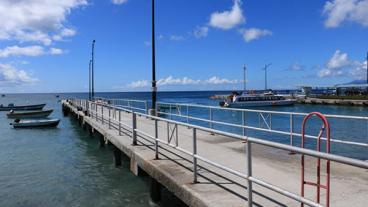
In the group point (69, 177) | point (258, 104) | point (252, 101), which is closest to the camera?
point (69, 177)

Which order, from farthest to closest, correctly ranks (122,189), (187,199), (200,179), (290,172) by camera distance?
(122,189) < (290,172) < (200,179) < (187,199)

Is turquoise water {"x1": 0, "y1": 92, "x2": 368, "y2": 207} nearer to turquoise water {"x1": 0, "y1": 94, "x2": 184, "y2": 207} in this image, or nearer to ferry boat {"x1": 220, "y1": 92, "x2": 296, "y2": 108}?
turquoise water {"x1": 0, "y1": 94, "x2": 184, "y2": 207}

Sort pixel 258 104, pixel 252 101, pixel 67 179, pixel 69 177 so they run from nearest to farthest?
1. pixel 67 179
2. pixel 69 177
3. pixel 258 104
4. pixel 252 101

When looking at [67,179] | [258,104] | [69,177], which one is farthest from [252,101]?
[67,179]

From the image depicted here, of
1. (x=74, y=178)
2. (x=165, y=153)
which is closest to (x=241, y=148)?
(x=165, y=153)

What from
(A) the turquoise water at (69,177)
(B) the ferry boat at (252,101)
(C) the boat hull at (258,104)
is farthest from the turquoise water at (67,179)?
(B) the ferry boat at (252,101)

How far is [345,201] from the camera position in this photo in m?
5.93

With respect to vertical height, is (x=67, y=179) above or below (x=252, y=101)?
below

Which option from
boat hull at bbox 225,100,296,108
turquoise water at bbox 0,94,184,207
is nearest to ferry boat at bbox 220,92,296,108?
boat hull at bbox 225,100,296,108

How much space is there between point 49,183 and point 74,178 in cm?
97

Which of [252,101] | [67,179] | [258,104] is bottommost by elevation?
[67,179]

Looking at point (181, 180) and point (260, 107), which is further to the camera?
point (260, 107)

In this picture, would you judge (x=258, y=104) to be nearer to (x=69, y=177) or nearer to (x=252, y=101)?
(x=252, y=101)

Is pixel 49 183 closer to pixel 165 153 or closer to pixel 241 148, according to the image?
pixel 165 153
